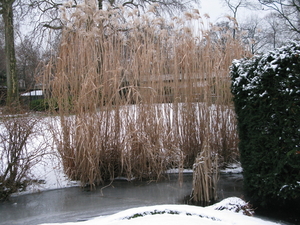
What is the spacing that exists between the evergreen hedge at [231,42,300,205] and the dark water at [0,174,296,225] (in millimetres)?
613

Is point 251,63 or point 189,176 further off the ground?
point 251,63

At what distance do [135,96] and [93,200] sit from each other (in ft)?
4.94

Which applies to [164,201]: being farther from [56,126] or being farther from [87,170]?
[56,126]

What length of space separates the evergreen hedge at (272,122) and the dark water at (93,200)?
0.61 m

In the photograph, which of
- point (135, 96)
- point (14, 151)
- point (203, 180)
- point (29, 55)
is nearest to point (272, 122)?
point (203, 180)

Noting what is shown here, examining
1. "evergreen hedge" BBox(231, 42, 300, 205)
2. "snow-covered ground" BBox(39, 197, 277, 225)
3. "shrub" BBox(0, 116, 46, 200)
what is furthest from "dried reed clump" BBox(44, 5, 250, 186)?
"snow-covered ground" BBox(39, 197, 277, 225)

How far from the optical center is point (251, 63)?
9.45 feet

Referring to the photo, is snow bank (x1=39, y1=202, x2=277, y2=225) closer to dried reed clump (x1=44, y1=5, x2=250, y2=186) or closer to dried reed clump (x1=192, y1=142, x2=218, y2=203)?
dried reed clump (x1=192, y1=142, x2=218, y2=203)

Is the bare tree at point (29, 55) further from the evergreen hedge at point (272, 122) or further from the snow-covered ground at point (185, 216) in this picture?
the evergreen hedge at point (272, 122)

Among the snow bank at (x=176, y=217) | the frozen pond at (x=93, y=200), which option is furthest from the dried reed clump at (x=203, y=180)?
the snow bank at (x=176, y=217)

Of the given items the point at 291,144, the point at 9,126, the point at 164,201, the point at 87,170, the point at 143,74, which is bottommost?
the point at 164,201

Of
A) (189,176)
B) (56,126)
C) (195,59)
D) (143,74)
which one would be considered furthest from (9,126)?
(195,59)

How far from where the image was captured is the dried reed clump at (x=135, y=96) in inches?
142

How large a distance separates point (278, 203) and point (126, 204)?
1651mm
